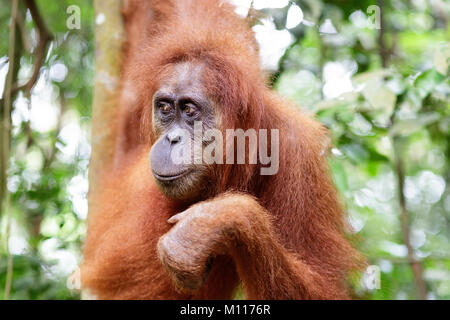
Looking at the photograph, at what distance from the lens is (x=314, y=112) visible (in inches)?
120

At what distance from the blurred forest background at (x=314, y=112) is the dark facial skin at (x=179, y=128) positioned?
580 mm

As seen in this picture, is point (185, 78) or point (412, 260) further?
point (412, 260)

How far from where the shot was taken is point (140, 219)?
3.07 meters

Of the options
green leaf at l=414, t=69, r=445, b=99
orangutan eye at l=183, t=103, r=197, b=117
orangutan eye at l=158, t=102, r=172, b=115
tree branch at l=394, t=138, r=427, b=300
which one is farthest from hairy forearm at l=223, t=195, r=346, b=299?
tree branch at l=394, t=138, r=427, b=300

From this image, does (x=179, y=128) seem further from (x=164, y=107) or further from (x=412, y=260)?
(x=412, y=260)

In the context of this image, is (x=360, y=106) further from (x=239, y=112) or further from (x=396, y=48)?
(x=396, y=48)

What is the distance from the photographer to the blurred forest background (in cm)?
321

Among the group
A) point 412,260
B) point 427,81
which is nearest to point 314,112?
point 427,81

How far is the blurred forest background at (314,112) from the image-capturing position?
3207mm

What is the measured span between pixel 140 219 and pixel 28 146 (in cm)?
197

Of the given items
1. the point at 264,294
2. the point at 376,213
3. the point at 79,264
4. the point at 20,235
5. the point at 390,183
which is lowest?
the point at 264,294

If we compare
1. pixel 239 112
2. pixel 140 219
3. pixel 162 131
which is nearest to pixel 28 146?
pixel 140 219

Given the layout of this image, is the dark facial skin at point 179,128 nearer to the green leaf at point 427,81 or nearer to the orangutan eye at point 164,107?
the orangutan eye at point 164,107

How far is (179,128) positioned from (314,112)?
3.03ft
